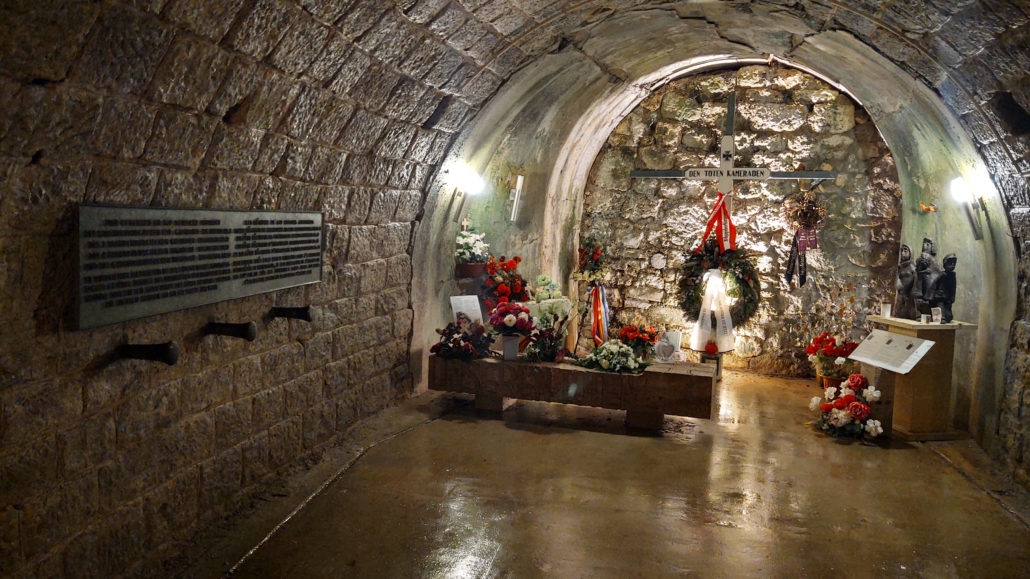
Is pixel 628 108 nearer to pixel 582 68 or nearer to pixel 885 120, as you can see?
pixel 582 68

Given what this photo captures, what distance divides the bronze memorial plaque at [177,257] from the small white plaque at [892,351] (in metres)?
4.90

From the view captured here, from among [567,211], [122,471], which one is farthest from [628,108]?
[122,471]

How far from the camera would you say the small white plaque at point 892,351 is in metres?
6.07

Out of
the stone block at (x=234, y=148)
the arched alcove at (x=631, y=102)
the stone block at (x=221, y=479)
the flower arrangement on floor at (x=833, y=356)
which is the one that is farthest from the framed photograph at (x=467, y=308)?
the flower arrangement on floor at (x=833, y=356)

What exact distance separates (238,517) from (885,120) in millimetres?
6987

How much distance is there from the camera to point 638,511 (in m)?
4.67

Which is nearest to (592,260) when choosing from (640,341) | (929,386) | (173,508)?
(640,341)

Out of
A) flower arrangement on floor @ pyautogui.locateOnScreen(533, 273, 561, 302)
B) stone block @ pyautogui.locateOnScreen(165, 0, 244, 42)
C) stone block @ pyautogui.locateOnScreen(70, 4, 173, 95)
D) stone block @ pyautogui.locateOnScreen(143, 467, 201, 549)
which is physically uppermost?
stone block @ pyautogui.locateOnScreen(165, 0, 244, 42)

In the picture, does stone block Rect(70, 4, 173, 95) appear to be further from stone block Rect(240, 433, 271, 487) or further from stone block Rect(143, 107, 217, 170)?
stone block Rect(240, 433, 271, 487)

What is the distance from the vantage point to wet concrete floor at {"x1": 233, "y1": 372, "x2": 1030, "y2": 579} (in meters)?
3.96

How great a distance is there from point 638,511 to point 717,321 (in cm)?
454

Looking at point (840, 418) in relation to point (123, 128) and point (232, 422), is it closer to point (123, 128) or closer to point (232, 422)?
point (232, 422)

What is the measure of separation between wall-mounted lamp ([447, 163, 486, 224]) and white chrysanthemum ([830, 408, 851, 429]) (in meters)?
4.01

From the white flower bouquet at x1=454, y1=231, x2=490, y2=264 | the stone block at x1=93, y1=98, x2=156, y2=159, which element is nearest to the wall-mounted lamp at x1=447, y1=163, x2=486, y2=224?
the white flower bouquet at x1=454, y1=231, x2=490, y2=264
